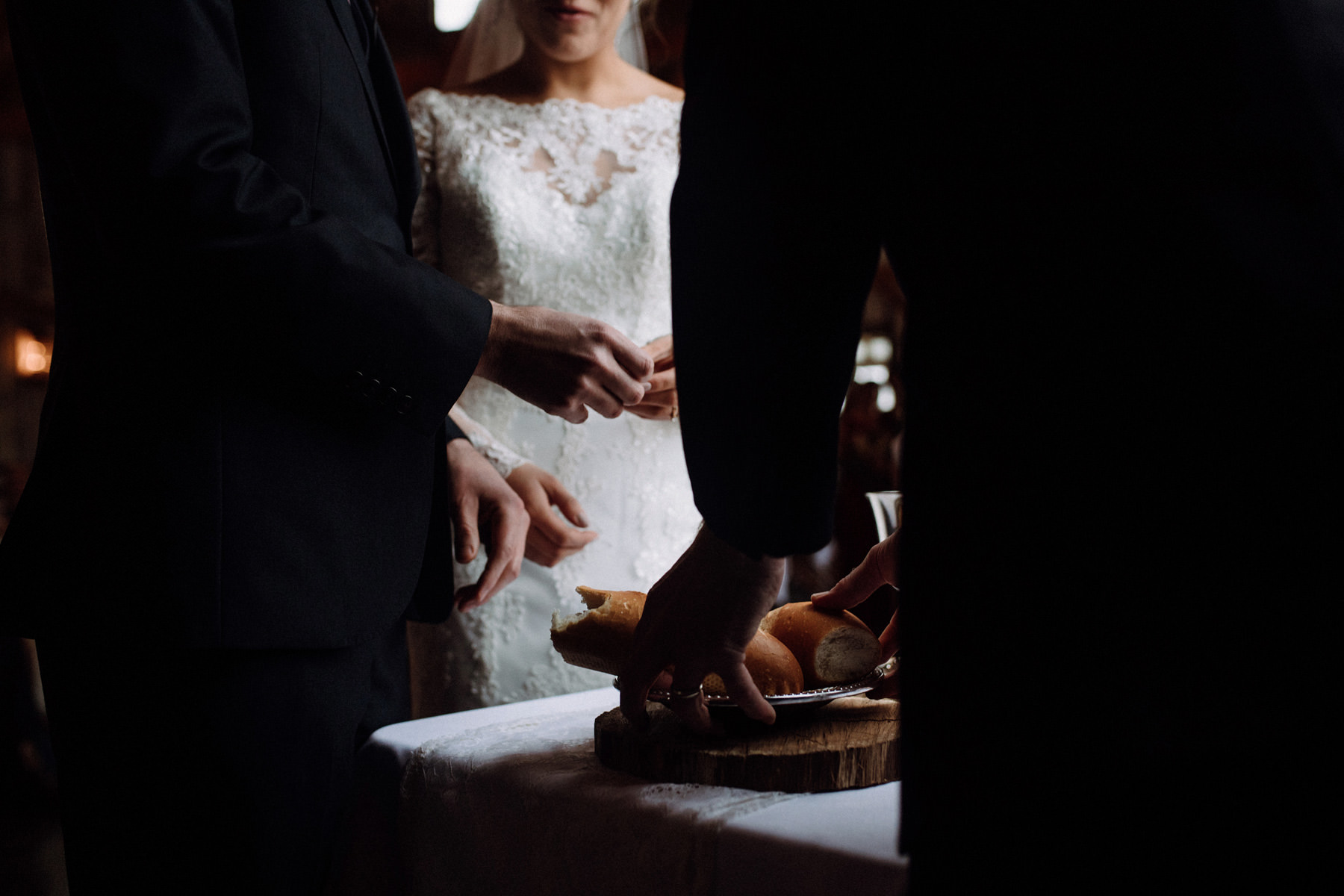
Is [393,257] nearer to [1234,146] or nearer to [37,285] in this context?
[1234,146]

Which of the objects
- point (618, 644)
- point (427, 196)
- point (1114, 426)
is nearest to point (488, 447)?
point (427, 196)

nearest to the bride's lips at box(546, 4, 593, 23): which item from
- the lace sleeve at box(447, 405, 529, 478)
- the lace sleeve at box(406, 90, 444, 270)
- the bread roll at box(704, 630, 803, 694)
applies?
the lace sleeve at box(406, 90, 444, 270)

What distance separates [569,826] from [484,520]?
65cm

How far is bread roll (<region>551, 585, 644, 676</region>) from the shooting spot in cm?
101

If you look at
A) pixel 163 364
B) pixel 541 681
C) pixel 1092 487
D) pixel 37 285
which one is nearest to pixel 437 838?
pixel 163 364

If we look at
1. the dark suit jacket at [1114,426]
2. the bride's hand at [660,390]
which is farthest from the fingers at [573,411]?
the dark suit jacket at [1114,426]

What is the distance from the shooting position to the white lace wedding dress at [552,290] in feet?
5.93

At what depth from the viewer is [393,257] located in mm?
930

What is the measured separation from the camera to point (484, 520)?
4.62ft

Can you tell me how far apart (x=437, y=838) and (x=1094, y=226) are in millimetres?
819

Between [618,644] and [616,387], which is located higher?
[616,387]

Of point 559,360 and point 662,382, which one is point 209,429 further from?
point 662,382

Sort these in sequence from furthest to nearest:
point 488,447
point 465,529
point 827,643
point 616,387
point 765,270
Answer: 1. point 488,447
2. point 465,529
3. point 616,387
4. point 827,643
5. point 765,270

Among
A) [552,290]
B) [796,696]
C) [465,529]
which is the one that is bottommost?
[796,696]
